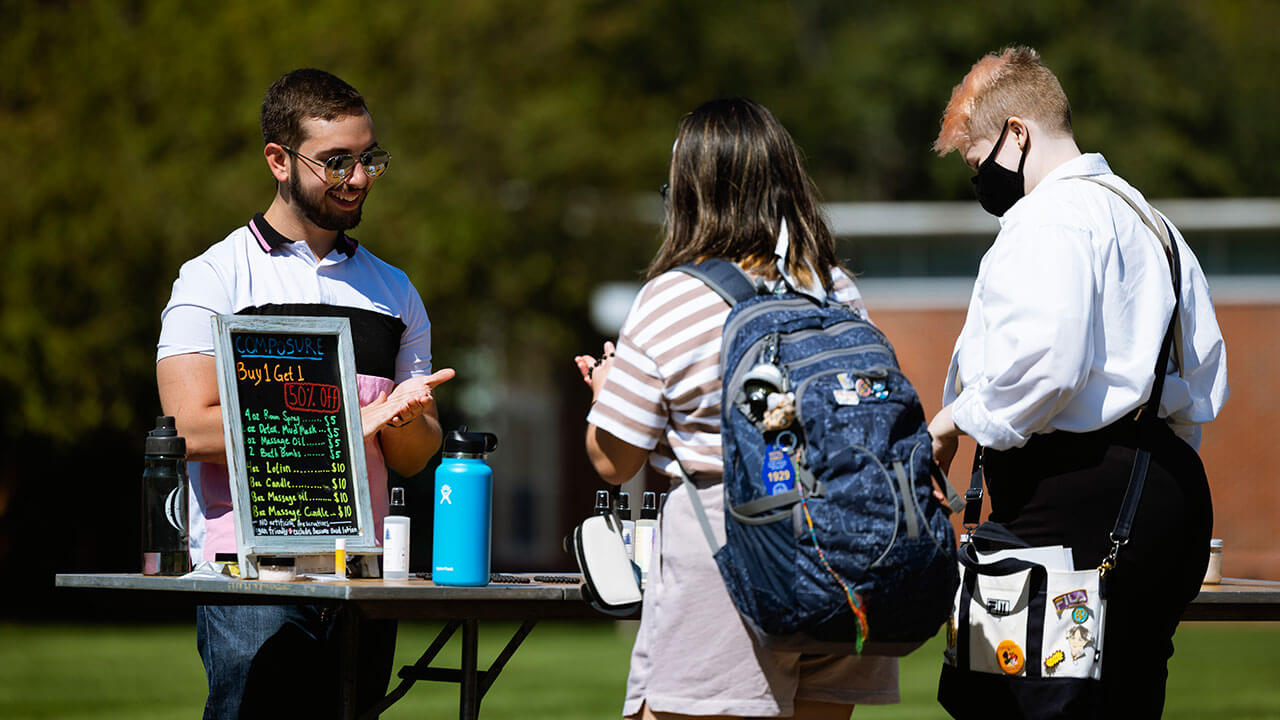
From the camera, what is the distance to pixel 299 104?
4.43 m

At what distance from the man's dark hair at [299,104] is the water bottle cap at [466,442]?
1107mm

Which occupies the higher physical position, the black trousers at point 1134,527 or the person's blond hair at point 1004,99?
the person's blond hair at point 1004,99

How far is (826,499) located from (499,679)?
11032 mm

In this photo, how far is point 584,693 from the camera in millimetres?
12781

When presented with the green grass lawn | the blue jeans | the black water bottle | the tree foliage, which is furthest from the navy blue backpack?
the tree foliage

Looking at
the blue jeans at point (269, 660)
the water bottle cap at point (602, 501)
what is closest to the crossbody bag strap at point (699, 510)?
the water bottle cap at point (602, 501)

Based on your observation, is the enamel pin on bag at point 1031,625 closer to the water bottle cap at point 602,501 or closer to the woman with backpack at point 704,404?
the woman with backpack at point 704,404

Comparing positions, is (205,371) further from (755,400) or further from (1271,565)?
(1271,565)

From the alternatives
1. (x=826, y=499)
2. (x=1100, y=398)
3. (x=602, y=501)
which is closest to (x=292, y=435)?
(x=602, y=501)

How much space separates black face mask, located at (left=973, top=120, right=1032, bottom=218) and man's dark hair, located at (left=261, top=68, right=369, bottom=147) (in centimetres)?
173

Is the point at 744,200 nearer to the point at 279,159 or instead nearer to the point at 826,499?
the point at 826,499

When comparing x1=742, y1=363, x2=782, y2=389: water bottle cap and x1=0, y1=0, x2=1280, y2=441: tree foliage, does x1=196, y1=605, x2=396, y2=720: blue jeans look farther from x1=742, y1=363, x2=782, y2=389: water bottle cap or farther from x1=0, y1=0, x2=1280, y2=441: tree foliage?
x1=0, y1=0, x2=1280, y2=441: tree foliage

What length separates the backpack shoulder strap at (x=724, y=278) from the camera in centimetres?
335

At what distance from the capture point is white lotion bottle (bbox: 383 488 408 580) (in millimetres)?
4004
